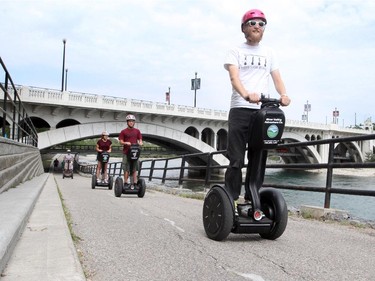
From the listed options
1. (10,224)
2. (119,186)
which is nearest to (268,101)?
(10,224)

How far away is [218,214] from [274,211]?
0.51 meters

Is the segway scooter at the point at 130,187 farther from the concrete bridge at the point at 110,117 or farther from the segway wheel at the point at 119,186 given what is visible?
the concrete bridge at the point at 110,117

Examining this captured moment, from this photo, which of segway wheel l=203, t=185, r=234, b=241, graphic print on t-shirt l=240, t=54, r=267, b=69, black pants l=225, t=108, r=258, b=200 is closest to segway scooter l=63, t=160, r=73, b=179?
segway wheel l=203, t=185, r=234, b=241

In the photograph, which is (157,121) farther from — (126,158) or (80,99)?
(126,158)

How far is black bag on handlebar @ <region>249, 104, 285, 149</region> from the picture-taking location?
3.52m

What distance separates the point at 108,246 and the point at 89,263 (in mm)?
593

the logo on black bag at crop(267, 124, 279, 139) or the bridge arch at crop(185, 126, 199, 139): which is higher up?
the bridge arch at crop(185, 126, 199, 139)

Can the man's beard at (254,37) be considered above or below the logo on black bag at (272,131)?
above

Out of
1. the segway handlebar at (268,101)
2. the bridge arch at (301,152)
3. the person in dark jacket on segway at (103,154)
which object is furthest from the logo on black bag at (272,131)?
the bridge arch at (301,152)

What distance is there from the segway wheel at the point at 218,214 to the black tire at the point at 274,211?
0.41 metres

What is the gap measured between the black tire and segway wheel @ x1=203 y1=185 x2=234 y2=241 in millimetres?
414

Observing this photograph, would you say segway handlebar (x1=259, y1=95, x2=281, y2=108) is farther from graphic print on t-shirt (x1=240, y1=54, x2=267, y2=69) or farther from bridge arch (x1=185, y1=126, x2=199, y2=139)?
bridge arch (x1=185, y1=126, x2=199, y2=139)

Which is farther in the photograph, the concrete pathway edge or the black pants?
the black pants

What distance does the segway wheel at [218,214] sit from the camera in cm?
362
